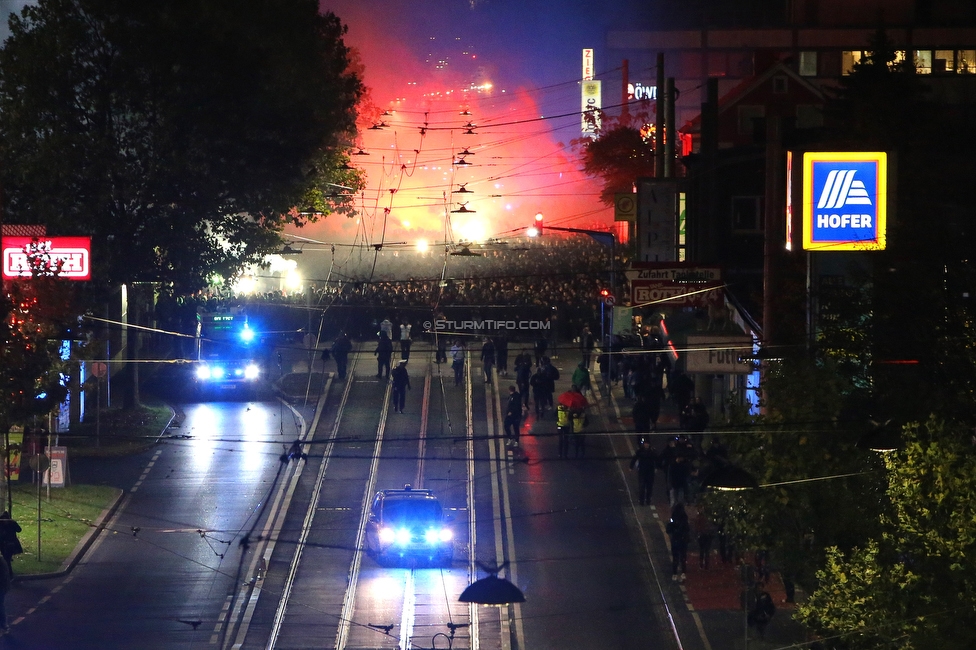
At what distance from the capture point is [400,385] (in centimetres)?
2997

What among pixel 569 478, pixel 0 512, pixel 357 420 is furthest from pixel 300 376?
pixel 0 512

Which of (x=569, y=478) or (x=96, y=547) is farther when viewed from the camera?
(x=569, y=478)

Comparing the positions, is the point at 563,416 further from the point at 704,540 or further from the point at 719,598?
the point at 719,598

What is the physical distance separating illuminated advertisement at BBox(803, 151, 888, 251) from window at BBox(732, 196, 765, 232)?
18.5m

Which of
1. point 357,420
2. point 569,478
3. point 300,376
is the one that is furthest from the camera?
point 300,376

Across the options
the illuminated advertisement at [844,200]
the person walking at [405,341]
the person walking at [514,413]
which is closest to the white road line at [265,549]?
the person walking at [405,341]

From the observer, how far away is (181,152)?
105 feet

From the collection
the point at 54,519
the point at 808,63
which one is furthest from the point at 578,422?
the point at 808,63

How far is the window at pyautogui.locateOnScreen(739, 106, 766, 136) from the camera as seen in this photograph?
5162cm

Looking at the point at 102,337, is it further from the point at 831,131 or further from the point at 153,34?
the point at 831,131

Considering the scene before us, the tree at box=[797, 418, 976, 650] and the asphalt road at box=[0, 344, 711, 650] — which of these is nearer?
the tree at box=[797, 418, 976, 650]

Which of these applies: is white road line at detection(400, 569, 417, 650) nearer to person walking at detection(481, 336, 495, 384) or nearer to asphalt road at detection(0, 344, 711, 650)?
asphalt road at detection(0, 344, 711, 650)

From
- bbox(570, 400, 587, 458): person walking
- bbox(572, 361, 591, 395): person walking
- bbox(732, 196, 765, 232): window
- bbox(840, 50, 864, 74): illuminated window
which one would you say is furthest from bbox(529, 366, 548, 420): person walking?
bbox(840, 50, 864, 74): illuminated window

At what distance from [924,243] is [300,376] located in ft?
79.3
